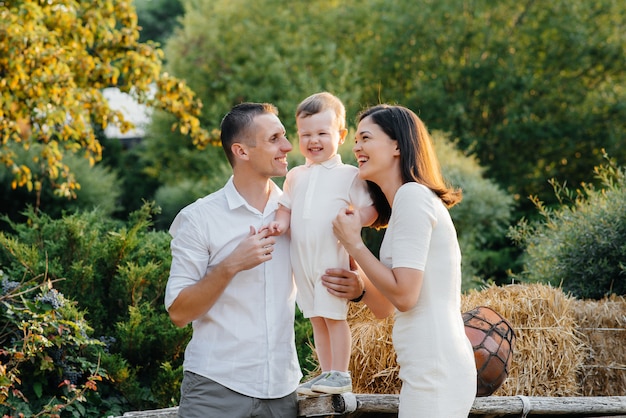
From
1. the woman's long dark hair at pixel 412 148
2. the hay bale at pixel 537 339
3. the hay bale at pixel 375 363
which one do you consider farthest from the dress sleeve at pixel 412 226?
the hay bale at pixel 537 339

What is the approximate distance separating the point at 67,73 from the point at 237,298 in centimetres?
460

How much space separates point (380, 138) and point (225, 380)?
3.45 feet

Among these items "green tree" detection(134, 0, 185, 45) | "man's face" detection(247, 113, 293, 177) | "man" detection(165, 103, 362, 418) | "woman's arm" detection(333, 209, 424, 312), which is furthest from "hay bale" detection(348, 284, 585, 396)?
"green tree" detection(134, 0, 185, 45)

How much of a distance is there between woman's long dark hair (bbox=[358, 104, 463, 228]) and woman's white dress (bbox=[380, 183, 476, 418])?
0.28 ft

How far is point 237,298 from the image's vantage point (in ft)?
10.0

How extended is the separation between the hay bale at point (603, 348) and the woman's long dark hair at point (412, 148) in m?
2.47

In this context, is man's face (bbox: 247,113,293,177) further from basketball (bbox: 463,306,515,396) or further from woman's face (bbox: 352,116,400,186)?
basketball (bbox: 463,306,515,396)

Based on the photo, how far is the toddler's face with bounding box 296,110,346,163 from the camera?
3.54 metres

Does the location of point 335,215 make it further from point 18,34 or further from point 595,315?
point 18,34

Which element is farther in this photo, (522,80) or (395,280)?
(522,80)

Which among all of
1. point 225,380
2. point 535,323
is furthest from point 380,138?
point 535,323

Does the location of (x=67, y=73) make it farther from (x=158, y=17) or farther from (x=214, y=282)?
(x=158, y=17)

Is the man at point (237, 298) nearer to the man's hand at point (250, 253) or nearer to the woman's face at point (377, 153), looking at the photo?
the man's hand at point (250, 253)

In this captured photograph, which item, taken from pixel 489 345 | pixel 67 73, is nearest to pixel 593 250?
pixel 489 345
